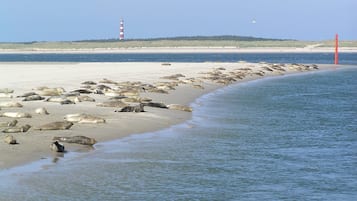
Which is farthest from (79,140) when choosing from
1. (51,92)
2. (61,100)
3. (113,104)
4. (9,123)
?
(51,92)

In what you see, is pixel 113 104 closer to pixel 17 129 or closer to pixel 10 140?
pixel 17 129

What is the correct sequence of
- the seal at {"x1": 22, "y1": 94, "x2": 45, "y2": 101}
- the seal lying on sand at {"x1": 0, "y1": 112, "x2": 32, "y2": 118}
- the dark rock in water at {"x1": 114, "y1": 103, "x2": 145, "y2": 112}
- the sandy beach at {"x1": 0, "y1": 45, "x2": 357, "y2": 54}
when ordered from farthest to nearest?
1. the sandy beach at {"x1": 0, "y1": 45, "x2": 357, "y2": 54}
2. the seal at {"x1": 22, "y1": 94, "x2": 45, "y2": 101}
3. the dark rock in water at {"x1": 114, "y1": 103, "x2": 145, "y2": 112}
4. the seal lying on sand at {"x1": 0, "y1": 112, "x2": 32, "y2": 118}

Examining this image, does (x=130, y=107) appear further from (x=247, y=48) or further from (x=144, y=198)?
(x=247, y=48)

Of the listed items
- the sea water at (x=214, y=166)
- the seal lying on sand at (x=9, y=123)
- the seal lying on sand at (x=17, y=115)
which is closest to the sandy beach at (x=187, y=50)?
the sea water at (x=214, y=166)

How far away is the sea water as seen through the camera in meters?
9.45

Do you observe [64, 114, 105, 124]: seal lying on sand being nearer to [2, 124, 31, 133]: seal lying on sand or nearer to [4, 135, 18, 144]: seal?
[2, 124, 31, 133]: seal lying on sand

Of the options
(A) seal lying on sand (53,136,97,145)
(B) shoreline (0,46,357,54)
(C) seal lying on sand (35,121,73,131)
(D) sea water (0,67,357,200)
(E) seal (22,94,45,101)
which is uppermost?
(E) seal (22,94,45,101)

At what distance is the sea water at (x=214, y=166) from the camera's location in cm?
945

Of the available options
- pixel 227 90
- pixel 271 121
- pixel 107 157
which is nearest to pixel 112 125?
pixel 107 157

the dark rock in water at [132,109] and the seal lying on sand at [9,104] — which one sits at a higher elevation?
the seal lying on sand at [9,104]

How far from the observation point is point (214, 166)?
37.8 ft

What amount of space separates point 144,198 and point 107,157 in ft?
9.53

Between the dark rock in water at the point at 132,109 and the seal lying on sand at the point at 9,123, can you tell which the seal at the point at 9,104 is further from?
the seal lying on sand at the point at 9,123

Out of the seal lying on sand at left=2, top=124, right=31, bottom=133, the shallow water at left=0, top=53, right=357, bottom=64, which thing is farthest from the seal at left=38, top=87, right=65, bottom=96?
the shallow water at left=0, top=53, right=357, bottom=64
